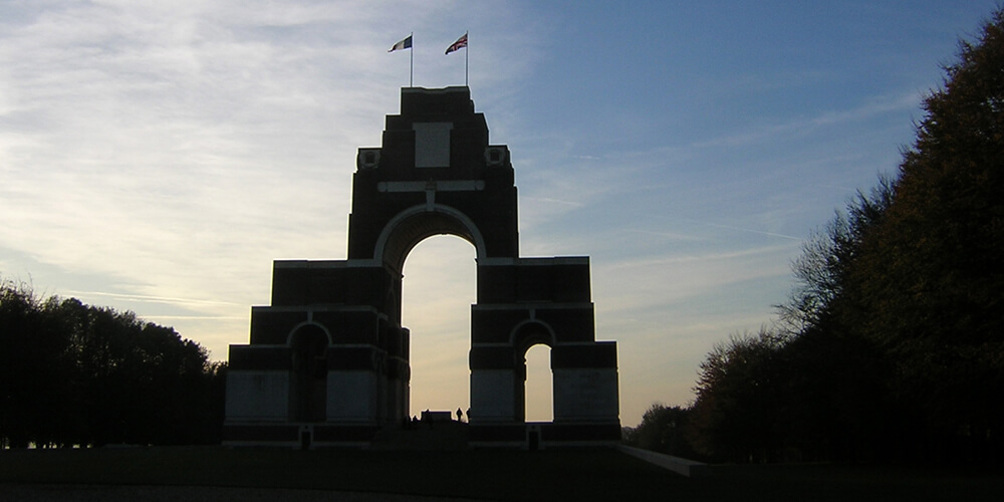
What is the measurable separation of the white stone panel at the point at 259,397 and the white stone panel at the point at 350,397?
2.04 metres

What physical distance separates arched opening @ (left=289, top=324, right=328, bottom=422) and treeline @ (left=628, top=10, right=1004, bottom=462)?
70.9ft

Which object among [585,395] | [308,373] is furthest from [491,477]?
[308,373]

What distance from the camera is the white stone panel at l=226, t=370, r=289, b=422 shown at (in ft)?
141

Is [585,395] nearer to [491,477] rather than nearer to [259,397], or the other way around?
[259,397]

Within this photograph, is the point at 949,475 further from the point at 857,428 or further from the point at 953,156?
the point at 953,156

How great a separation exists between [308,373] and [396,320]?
212 inches

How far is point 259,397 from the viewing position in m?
43.1

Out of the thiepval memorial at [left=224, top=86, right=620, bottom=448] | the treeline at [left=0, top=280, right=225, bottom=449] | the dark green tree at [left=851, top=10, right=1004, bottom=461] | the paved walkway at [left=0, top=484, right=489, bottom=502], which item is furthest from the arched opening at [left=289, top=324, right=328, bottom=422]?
the dark green tree at [left=851, top=10, right=1004, bottom=461]

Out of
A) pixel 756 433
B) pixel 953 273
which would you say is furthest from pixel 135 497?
pixel 756 433

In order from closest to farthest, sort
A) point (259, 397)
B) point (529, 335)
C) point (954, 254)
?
point (954, 254)
point (259, 397)
point (529, 335)

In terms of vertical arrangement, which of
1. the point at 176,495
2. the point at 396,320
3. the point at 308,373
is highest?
the point at 396,320

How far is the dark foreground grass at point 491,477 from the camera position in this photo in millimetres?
20312

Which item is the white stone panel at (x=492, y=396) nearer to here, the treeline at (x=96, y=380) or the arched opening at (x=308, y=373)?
the arched opening at (x=308, y=373)

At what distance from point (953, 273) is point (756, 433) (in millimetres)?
33560
